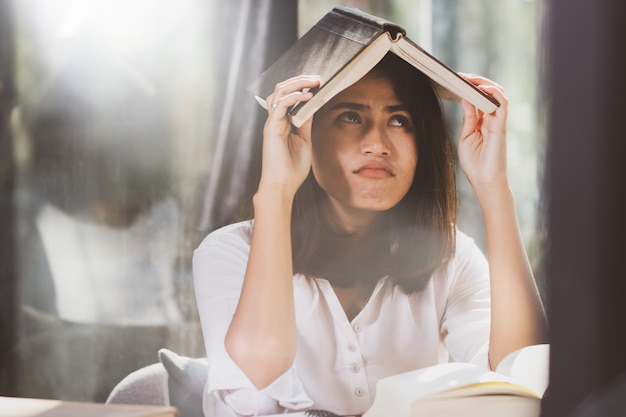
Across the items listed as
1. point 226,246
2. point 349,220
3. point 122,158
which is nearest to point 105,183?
point 122,158

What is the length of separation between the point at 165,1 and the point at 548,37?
36.9 inches

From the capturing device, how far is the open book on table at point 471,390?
1620 millimetres

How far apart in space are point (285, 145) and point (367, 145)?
0.19 m

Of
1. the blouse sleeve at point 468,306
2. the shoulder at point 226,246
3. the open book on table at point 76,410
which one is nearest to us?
the open book on table at point 76,410

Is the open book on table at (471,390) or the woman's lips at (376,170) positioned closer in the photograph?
the open book on table at (471,390)

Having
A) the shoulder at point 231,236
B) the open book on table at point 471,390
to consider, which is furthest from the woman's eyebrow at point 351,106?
the open book on table at point 471,390

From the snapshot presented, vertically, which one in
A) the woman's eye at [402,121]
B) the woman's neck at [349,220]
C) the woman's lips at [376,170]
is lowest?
the woman's neck at [349,220]

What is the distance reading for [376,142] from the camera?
173 centimetres

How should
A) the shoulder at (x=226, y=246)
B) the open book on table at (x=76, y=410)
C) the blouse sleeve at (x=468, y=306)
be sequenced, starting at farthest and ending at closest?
1. the shoulder at (x=226, y=246)
2. the blouse sleeve at (x=468, y=306)
3. the open book on table at (x=76, y=410)

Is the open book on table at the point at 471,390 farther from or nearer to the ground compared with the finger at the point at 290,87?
nearer to the ground

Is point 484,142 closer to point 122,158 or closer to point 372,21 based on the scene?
point 372,21

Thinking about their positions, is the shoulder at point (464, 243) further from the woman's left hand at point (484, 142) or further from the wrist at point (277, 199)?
the wrist at point (277, 199)

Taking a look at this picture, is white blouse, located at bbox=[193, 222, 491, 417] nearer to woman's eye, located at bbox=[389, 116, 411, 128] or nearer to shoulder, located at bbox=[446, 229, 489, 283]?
shoulder, located at bbox=[446, 229, 489, 283]

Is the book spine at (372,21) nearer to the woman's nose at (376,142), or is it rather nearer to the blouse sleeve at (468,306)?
the woman's nose at (376,142)
